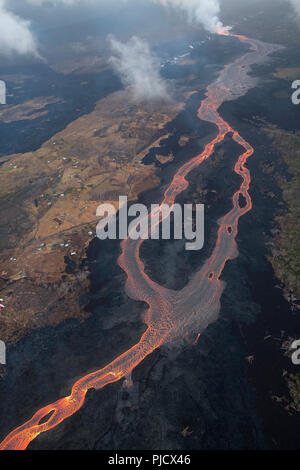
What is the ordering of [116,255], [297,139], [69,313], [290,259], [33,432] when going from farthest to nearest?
[297,139]
[116,255]
[290,259]
[69,313]
[33,432]

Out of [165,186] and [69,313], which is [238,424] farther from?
[165,186]

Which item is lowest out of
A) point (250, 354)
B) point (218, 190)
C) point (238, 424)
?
point (238, 424)

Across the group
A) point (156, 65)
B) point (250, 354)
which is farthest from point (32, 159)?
point (156, 65)

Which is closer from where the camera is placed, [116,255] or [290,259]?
[290,259]

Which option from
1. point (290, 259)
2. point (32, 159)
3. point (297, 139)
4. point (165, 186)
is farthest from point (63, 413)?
point (297, 139)

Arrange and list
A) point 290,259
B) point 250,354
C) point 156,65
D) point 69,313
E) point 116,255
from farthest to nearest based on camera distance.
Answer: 1. point 156,65
2. point 116,255
3. point 290,259
4. point 69,313
5. point 250,354

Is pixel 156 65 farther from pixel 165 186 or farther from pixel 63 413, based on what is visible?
pixel 63 413

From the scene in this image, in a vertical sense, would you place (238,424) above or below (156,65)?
below
